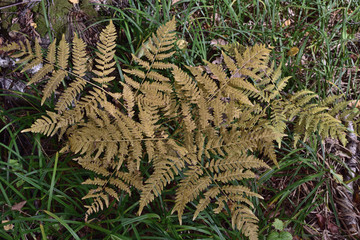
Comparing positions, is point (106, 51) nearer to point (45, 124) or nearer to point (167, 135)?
point (45, 124)

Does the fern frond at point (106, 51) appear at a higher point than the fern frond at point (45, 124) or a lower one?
higher

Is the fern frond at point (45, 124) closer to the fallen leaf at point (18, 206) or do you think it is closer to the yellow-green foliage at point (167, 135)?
the yellow-green foliage at point (167, 135)

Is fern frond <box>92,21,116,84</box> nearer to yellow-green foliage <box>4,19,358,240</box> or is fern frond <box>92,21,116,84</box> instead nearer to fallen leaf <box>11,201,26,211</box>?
yellow-green foliage <box>4,19,358,240</box>

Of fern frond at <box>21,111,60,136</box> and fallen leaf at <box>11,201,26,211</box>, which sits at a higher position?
fern frond at <box>21,111,60,136</box>

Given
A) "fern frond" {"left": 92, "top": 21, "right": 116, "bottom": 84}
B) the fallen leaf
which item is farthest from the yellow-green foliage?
the fallen leaf

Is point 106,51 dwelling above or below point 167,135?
above

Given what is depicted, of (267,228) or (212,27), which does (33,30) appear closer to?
(212,27)

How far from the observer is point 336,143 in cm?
320

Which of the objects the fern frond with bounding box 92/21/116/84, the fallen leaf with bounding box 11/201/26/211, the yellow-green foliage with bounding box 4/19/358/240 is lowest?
the fallen leaf with bounding box 11/201/26/211

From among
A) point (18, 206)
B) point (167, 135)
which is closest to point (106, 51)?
point (167, 135)

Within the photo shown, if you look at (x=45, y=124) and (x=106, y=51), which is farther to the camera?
(x=106, y=51)

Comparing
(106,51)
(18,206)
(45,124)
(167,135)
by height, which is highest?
(106,51)

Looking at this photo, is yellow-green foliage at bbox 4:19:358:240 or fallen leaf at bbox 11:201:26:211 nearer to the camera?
yellow-green foliage at bbox 4:19:358:240

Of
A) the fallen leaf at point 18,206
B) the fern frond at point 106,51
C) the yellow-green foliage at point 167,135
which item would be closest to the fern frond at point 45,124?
the yellow-green foliage at point 167,135
